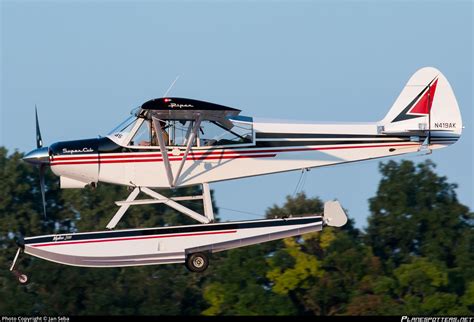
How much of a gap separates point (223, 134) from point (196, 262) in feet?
8.17

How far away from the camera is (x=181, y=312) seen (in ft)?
115

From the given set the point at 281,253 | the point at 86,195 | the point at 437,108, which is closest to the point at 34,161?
the point at 437,108

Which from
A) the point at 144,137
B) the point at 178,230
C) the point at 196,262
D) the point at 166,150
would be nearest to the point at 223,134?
the point at 166,150

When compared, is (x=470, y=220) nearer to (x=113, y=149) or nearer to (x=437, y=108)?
(x=437, y=108)

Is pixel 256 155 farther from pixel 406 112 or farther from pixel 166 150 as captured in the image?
pixel 406 112

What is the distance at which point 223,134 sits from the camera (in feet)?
→ 68.8

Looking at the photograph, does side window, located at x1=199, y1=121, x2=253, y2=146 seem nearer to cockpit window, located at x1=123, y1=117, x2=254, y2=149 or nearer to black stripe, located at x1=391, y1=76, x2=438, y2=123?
cockpit window, located at x1=123, y1=117, x2=254, y2=149

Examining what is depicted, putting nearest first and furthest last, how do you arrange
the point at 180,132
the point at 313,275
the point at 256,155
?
the point at 180,132 → the point at 256,155 → the point at 313,275

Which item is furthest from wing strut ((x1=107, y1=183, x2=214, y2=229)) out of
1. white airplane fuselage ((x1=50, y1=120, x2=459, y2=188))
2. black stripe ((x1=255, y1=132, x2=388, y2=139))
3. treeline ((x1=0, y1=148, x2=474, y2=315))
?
treeline ((x1=0, y1=148, x2=474, y2=315))

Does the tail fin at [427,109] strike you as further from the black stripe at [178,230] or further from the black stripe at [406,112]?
the black stripe at [178,230]

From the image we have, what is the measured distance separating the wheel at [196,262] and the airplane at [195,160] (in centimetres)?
2

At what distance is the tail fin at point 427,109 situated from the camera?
71.4 ft

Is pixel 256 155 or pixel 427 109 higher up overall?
pixel 427 109

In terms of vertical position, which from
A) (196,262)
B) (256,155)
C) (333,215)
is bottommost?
(196,262)
